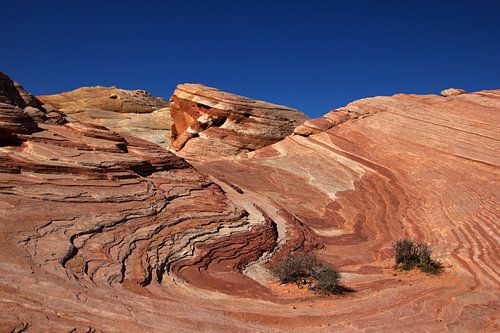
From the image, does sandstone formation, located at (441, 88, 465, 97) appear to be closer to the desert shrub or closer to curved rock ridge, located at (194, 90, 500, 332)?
curved rock ridge, located at (194, 90, 500, 332)

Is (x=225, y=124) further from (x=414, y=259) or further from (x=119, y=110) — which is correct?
(x=119, y=110)

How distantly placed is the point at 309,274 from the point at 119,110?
165 ft

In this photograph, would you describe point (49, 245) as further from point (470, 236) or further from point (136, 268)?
point (470, 236)

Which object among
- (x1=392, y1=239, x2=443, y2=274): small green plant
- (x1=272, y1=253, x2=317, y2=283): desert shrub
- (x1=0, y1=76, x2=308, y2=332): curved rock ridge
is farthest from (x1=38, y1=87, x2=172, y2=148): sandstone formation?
(x1=272, y1=253, x2=317, y2=283): desert shrub

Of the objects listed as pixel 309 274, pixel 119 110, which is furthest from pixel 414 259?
pixel 119 110

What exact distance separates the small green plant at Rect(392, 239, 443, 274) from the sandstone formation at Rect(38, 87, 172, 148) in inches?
1393

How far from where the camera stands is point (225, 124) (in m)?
31.5

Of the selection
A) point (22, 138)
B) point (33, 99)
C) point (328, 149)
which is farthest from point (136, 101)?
point (22, 138)

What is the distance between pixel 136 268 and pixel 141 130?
43.2 meters

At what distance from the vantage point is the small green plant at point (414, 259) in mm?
13727

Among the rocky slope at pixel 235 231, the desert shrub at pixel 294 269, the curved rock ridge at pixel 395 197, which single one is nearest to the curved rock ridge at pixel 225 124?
the curved rock ridge at pixel 395 197

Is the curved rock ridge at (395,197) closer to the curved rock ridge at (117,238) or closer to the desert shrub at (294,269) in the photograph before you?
the desert shrub at (294,269)

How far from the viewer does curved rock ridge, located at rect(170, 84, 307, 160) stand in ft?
102

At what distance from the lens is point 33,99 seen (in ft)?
125
